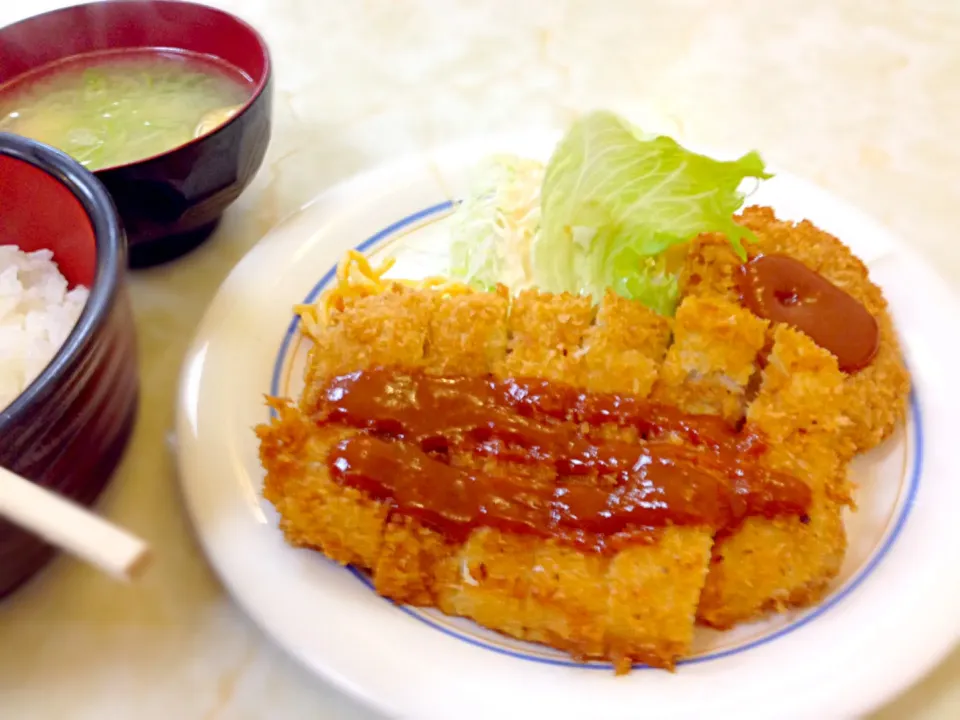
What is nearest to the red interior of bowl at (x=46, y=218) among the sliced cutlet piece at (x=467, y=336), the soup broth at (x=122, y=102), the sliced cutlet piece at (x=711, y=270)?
the soup broth at (x=122, y=102)

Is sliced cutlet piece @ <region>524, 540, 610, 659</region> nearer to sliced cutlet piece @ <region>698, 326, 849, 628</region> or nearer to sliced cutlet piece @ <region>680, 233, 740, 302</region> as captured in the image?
sliced cutlet piece @ <region>698, 326, 849, 628</region>

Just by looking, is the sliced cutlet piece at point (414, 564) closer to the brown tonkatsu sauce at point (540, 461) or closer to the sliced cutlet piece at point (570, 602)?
the brown tonkatsu sauce at point (540, 461)

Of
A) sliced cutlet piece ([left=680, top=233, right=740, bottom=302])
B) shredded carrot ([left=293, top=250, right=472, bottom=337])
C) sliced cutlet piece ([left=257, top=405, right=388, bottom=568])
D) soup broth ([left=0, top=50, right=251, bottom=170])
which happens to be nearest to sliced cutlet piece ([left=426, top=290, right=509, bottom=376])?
shredded carrot ([left=293, top=250, right=472, bottom=337])

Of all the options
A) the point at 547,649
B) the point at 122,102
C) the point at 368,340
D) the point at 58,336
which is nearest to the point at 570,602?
the point at 547,649

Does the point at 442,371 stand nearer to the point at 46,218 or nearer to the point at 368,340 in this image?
the point at 368,340

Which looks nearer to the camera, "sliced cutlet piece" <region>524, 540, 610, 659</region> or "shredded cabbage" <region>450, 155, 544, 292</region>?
"sliced cutlet piece" <region>524, 540, 610, 659</region>

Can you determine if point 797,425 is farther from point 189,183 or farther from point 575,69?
point 575,69
